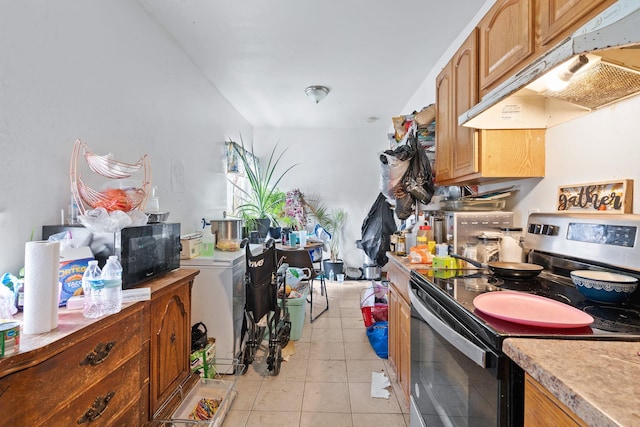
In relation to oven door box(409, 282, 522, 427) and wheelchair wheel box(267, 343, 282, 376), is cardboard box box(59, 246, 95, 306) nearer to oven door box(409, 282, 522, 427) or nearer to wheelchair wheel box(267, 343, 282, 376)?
oven door box(409, 282, 522, 427)

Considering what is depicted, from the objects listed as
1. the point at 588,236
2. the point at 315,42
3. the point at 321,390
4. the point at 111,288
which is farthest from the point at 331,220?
the point at 111,288

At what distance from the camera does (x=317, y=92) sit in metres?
3.13

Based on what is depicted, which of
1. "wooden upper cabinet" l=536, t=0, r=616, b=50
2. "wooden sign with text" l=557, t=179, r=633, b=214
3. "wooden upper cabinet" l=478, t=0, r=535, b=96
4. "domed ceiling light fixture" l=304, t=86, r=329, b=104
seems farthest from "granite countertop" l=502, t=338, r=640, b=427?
"domed ceiling light fixture" l=304, t=86, r=329, b=104

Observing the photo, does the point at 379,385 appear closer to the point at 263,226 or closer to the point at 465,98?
the point at 465,98

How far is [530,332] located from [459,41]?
2.24 metres

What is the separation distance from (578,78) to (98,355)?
185cm

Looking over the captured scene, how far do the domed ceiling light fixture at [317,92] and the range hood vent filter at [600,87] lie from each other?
2.33 m

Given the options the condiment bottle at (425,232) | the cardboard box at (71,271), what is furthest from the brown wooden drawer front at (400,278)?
the cardboard box at (71,271)

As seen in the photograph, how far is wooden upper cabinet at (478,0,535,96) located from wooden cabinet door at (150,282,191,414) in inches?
74.4

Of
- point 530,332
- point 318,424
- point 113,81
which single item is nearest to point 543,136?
point 530,332

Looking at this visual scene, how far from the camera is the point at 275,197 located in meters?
4.07

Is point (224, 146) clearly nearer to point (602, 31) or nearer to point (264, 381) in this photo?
point (264, 381)

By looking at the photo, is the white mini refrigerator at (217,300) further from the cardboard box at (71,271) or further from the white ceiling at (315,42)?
the white ceiling at (315,42)

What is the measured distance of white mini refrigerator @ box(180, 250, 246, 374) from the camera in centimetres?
205
